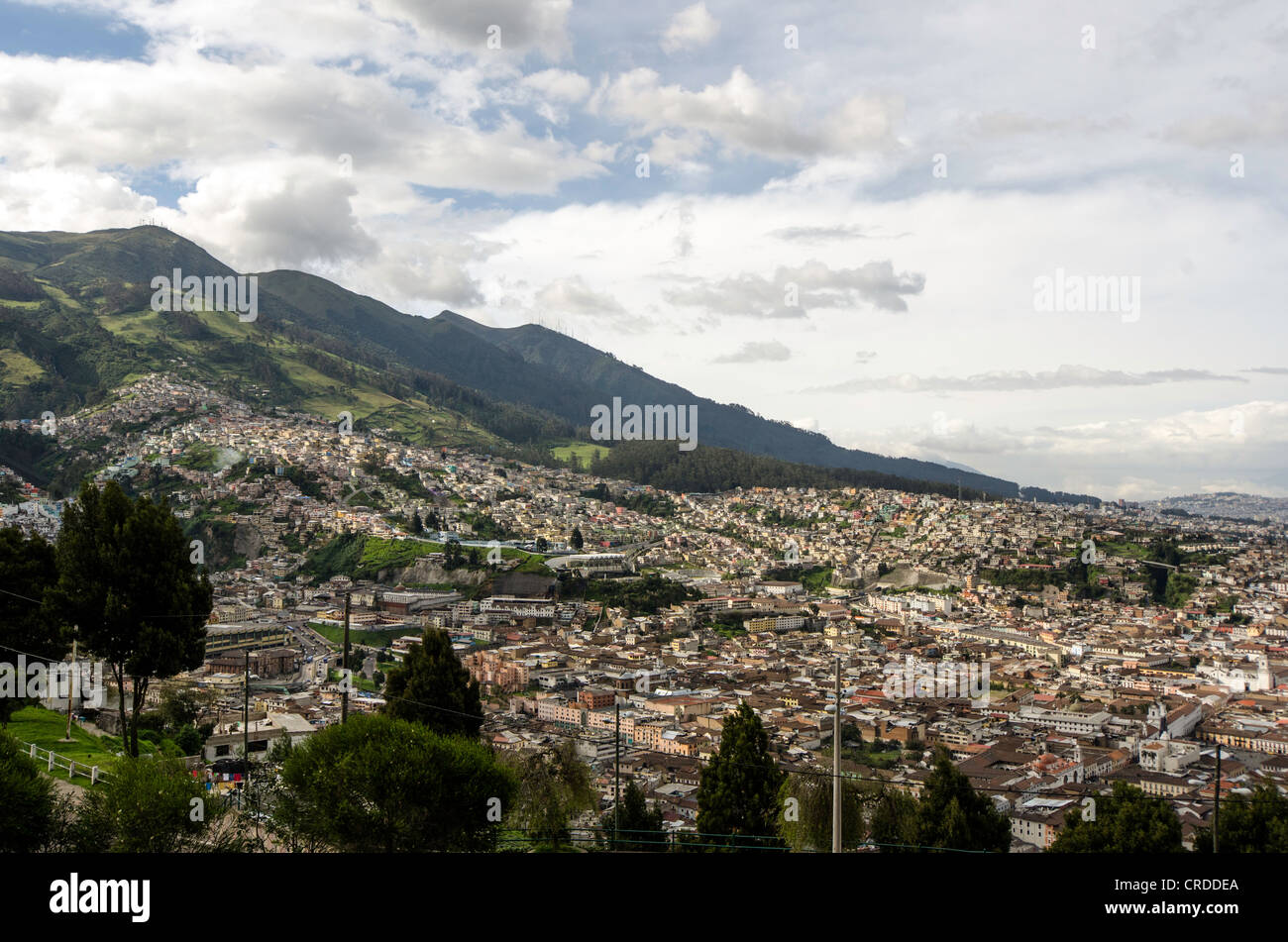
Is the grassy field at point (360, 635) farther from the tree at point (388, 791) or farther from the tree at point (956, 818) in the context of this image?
the tree at point (388, 791)

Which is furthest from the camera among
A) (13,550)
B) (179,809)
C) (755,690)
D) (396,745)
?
(755,690)

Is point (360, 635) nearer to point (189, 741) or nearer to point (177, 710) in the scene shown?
point (177, 710)

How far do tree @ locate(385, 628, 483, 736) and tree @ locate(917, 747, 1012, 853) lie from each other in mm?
6513

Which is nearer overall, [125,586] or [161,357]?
[125,586]

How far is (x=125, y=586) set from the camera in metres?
10.7

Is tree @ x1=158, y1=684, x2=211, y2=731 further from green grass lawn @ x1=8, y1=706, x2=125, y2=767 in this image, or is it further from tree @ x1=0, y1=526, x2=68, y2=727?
tree @ x1=0, y1=526, x2=68, y2=727

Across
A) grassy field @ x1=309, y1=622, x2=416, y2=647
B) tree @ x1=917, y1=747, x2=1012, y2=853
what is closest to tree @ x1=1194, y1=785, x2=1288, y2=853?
tree @ x1=917, y1=747, x2=1012, y2=853

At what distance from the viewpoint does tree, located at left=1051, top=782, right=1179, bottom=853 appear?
11.4 meters

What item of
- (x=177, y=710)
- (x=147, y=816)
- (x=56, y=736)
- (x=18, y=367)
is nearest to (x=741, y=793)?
(x=147, y=816)

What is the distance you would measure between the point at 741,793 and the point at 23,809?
26.6ft

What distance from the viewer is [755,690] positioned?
32938mm

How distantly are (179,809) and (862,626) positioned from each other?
45.1 meters
